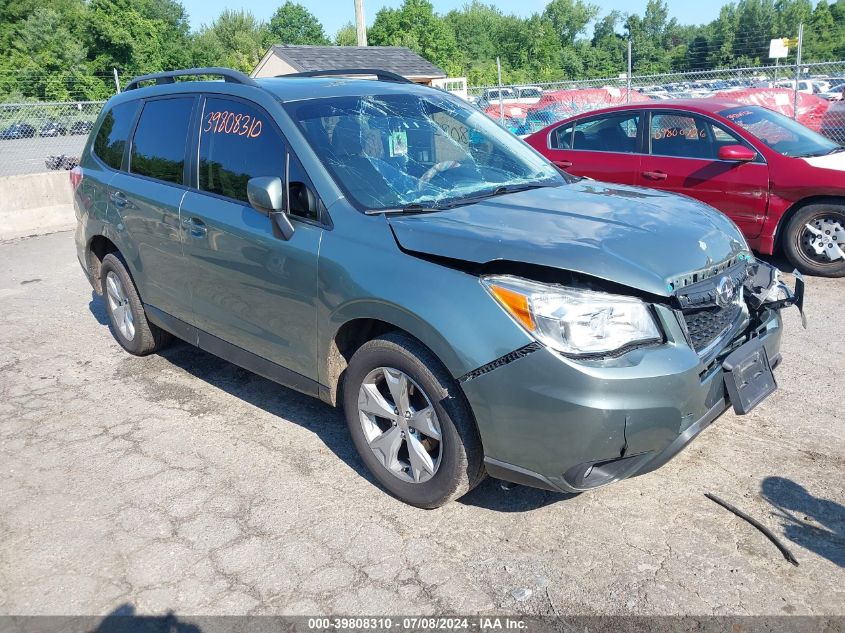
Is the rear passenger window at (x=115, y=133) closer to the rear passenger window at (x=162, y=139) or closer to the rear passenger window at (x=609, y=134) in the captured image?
the rear passenger window at (x=162, y=139)

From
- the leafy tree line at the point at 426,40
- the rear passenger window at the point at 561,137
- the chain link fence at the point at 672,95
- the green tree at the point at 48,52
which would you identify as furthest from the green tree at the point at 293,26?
the rear passenger window at the point at 561,137

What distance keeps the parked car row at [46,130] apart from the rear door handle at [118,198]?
944 cm

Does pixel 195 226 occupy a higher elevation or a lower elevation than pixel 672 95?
higher

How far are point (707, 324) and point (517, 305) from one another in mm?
879

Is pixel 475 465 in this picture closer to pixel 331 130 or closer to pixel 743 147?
pixel 331 130

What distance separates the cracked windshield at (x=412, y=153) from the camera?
3670 millimetres

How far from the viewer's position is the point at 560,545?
3.17 metres

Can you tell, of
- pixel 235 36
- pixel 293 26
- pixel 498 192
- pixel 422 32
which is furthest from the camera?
pixel 293 26

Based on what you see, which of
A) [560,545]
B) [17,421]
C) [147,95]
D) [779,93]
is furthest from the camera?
[779,93]

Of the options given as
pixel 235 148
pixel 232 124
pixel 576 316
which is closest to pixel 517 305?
pixel 576 316

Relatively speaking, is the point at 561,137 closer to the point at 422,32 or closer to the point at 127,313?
the point at 127,313

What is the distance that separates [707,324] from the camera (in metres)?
3.17

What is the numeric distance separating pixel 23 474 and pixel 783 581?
144 inches

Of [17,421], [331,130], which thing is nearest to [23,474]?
[17,421]
